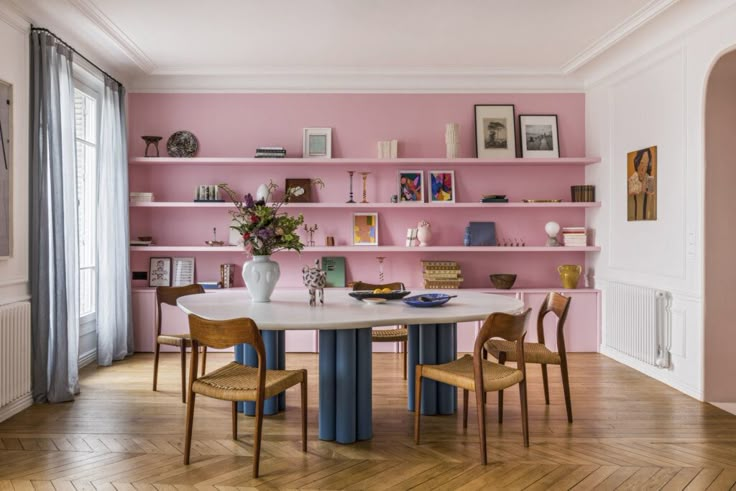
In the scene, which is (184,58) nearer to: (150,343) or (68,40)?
(68,40)

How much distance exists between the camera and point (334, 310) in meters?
3.66

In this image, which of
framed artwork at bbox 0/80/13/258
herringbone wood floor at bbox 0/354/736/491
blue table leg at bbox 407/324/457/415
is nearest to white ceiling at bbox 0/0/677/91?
framed artwork at bbox 0/80/13/258

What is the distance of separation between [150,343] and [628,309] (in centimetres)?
458

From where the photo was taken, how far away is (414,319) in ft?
10.9

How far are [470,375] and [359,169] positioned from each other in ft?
12.0

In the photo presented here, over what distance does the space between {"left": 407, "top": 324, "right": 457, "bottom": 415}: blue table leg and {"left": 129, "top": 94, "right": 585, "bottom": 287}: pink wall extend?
8.18 feet

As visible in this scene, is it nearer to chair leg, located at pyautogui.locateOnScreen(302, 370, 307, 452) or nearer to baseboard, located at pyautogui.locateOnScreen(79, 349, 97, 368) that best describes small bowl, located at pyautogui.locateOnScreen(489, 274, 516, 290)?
chair leg, located at pyautogui.locateOnScreen(302, 370, 307, 452)

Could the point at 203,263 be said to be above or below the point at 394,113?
below

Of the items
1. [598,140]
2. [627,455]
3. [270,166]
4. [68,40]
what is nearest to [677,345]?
[627,455]

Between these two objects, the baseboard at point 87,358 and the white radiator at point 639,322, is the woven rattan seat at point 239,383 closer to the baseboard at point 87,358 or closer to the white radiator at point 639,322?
the baseboard at point 87,358

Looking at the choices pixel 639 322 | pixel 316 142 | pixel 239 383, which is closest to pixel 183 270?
pixel 316 142

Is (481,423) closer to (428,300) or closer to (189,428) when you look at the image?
(428,300)

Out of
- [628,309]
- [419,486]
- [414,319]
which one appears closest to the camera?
[419,486]

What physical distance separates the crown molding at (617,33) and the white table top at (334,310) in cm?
237
